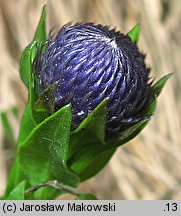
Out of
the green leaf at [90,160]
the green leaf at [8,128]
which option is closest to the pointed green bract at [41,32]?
the green leaf at [90,160]

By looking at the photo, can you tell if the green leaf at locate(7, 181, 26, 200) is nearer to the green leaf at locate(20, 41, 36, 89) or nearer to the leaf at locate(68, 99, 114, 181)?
the leaf at locate(68, 99, 114, 181)

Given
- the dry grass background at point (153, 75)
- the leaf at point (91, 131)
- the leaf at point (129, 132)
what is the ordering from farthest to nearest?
the dry grass background at point (153, 75) < the leaf at point (129, 132) < the leaf at point (91, 131)

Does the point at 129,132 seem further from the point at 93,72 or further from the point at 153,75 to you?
the point at 153,75

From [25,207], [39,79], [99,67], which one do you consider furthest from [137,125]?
[25,207]

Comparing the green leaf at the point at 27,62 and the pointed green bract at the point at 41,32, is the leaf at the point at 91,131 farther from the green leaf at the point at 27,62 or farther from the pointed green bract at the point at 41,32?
the pointed green bract at the point at 41,32

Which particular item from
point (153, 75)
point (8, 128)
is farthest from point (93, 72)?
point (153, 75)
